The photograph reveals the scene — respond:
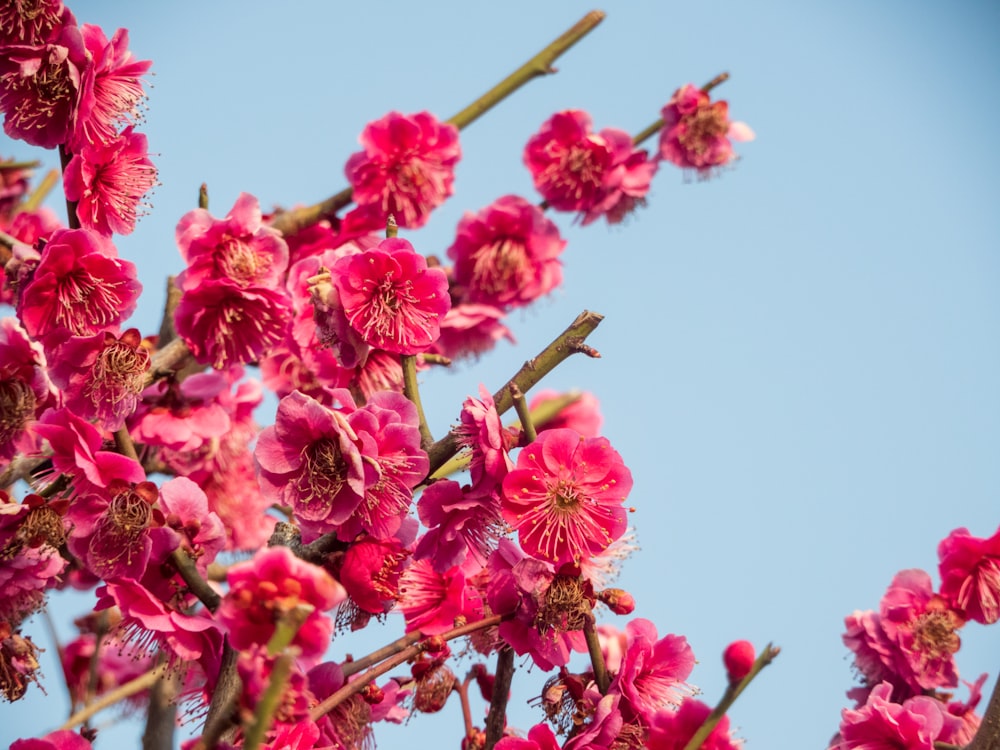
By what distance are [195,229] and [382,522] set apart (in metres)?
1.04

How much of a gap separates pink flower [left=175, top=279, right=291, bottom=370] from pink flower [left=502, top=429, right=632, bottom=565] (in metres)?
0.96

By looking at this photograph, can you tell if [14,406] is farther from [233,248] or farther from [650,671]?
[650,671]

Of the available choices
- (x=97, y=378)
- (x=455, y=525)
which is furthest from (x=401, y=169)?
(x=455, y=525)

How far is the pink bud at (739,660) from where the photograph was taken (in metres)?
1.79

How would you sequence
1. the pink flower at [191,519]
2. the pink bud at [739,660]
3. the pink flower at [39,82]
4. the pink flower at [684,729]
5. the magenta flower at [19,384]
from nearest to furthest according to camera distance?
1. the pink bud at [739,660]
2. the pink flower at [684,729]
3. the pink flower at [191,519]
4. the pink flower at [39,82]
5. the magenta flower at [19,384]

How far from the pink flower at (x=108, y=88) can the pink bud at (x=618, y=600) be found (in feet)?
5.55

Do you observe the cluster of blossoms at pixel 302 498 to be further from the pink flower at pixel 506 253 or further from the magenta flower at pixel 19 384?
the pink flower at pixel 506 253

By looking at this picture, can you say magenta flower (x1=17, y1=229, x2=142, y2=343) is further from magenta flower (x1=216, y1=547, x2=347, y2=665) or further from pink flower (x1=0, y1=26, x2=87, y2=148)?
magenta flower (x1=216, y1=547, x2=347, y2=665)

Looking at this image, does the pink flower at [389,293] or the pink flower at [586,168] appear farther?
the pink flower at [586,168]

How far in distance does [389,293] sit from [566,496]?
0.68 meters

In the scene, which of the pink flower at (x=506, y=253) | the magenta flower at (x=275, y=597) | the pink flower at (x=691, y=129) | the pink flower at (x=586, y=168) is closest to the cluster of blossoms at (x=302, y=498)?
the magenta flower at (x=275, y=597)

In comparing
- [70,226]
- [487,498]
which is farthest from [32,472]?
[487,498]

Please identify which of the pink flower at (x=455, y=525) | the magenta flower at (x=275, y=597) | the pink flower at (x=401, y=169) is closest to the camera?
the magenta flower at (x=275, y=597)

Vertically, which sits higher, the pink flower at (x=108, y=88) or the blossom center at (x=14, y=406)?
the pink flower at (x=108, y=88)
